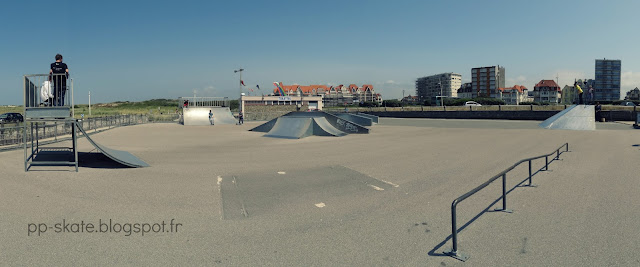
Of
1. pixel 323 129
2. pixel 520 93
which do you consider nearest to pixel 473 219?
pixel 323 129

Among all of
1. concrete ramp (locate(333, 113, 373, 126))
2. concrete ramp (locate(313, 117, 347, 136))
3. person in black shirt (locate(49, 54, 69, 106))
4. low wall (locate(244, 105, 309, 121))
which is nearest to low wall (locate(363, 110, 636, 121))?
low wall (locate(244, 105, 309, 121))

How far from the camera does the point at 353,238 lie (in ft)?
15.8

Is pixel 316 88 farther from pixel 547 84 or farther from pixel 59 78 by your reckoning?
pixel 59 78

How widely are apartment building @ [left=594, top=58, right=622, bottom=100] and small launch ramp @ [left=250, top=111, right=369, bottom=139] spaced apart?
276 feet

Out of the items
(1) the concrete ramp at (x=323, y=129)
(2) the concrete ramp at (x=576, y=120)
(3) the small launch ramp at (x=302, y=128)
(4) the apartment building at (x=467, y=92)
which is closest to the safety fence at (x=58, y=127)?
(3) the small launch ramp at (x=302, y=128)

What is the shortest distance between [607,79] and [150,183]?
108 meters

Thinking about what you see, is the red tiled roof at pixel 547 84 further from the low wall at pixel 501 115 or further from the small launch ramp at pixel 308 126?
the small launch ramp at pixel 308 126

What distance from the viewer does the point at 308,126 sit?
21.6m

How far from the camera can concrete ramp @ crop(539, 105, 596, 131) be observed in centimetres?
2558

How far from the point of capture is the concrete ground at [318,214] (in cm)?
427

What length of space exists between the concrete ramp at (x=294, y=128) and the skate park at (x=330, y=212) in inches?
381

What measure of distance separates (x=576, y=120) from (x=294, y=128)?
2113 centimetres

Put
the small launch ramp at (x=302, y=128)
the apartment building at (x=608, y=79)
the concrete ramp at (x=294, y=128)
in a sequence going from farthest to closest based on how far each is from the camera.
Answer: the apartment building at (x=608, y=79)
the small launch ramp at (x=302, y=128)
the concrete ramp at (x=294, y=128)

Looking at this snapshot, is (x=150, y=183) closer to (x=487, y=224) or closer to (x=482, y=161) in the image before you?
(x=487, y=224)
